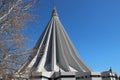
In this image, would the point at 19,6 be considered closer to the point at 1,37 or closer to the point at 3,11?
the point at 3,11

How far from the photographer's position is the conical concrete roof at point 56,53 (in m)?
37.7

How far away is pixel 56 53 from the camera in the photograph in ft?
136

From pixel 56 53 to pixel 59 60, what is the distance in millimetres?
2078

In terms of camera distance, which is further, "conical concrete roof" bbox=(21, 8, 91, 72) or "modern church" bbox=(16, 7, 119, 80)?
"conical concrete roof" bbox=(21, 8, 91, 72)

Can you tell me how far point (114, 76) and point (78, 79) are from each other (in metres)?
5.98

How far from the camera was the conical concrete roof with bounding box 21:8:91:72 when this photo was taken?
37688 mm

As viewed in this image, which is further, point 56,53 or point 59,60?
point 56,53

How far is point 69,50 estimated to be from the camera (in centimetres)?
4156

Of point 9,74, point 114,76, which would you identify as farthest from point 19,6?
point 114,76

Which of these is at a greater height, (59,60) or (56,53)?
(56,53)

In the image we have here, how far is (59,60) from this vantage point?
39.9 m

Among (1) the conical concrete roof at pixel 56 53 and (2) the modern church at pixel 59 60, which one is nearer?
(2) the modern church at pixel 59 60

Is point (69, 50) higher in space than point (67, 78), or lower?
higher

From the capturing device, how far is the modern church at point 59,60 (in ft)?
106
